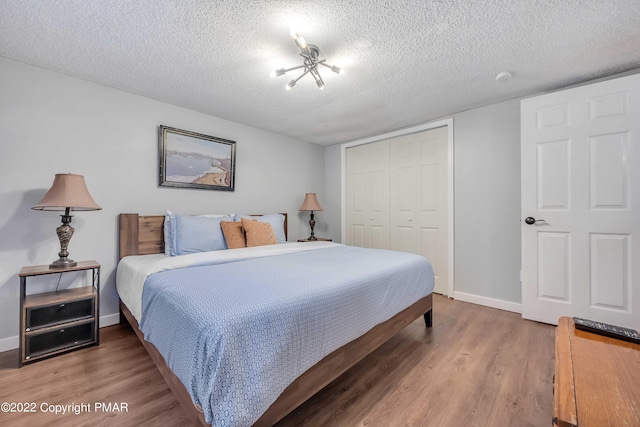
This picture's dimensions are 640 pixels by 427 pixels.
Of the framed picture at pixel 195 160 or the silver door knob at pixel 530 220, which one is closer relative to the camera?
the silver door knob at pixel 530 220

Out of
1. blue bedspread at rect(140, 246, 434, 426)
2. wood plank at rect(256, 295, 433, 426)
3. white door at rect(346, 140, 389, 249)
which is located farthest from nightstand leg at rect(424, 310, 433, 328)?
white door at rect(346, 140, 389, 249)

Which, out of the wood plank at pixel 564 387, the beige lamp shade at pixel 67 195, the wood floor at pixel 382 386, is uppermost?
the beige lamp shade at pixel 67 195

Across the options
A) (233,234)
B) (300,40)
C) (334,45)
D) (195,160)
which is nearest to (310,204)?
(233,234)

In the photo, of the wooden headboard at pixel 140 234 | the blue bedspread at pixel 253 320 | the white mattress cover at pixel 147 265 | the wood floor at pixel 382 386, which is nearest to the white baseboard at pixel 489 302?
the wood floor at pixel 382 386

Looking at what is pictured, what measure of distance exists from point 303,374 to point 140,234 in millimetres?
2289

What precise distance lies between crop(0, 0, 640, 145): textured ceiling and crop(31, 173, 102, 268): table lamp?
0.97 metres

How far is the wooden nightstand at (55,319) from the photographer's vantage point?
1794 mm

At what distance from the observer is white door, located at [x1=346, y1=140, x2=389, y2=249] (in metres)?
3.95

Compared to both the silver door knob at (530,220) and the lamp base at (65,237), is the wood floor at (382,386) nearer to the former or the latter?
the lamp base at (65,237)

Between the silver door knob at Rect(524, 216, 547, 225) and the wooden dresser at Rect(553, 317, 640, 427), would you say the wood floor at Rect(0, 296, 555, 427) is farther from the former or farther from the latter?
the silver door knob at Rect(524, 216, 547, 225)

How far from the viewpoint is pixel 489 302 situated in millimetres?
2918

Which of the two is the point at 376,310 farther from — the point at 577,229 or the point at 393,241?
the point at 393,241

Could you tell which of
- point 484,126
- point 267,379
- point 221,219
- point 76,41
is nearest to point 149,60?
point 76,41

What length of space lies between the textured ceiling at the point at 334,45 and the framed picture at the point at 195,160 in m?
0.43
